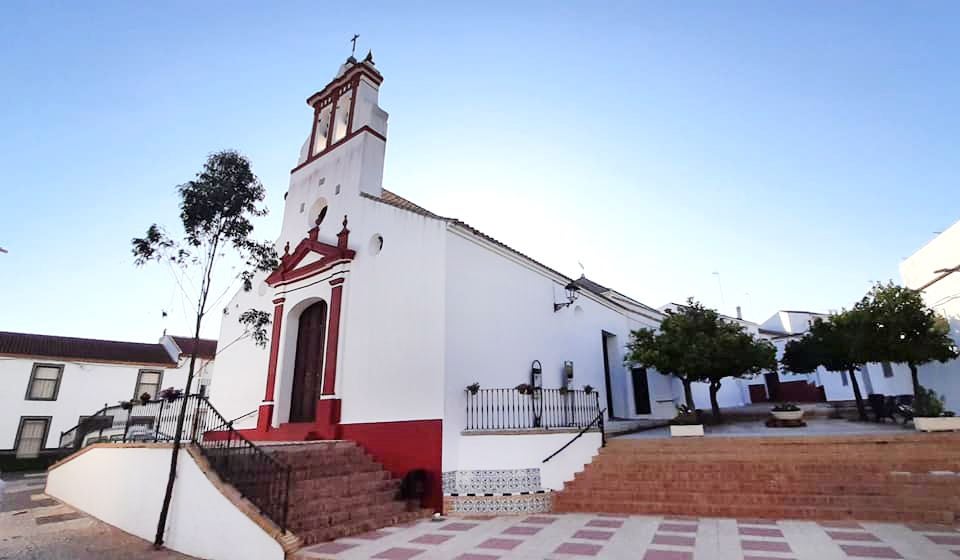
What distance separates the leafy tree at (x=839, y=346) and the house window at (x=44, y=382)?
2700 cm

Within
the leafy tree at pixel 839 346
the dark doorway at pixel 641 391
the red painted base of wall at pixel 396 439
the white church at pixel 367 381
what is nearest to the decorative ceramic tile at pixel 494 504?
the white church at pixel 367 381

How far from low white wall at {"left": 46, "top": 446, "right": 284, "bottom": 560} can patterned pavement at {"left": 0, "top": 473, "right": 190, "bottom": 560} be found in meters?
0.19

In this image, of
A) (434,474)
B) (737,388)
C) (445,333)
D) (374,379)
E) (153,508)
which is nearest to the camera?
(153,508)

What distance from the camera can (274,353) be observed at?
416 inches

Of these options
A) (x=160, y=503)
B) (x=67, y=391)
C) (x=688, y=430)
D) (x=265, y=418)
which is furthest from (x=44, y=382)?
(x=688, y=430)

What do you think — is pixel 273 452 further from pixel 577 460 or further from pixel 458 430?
pixel 577 460

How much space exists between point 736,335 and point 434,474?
353 inches

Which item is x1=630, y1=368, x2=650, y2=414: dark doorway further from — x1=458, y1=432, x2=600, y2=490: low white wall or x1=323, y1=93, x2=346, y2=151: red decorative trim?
x1=323, y1=93, x2=346, y2=151: red decorative trim

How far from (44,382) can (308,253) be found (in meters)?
15.7

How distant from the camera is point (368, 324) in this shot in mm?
9000

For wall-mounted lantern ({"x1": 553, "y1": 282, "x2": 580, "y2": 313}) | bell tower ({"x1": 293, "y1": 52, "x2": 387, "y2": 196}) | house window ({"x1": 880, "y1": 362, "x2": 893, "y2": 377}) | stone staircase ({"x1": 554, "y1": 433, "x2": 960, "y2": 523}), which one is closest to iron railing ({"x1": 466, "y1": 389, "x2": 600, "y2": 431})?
stone staircase ({"x1": 554, "y1": 433, "x2": 960, "y2": 523})

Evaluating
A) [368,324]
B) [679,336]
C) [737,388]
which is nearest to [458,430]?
[368,324]

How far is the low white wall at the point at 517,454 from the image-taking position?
7.45 metres

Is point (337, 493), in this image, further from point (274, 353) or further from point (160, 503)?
point (274, 353)
